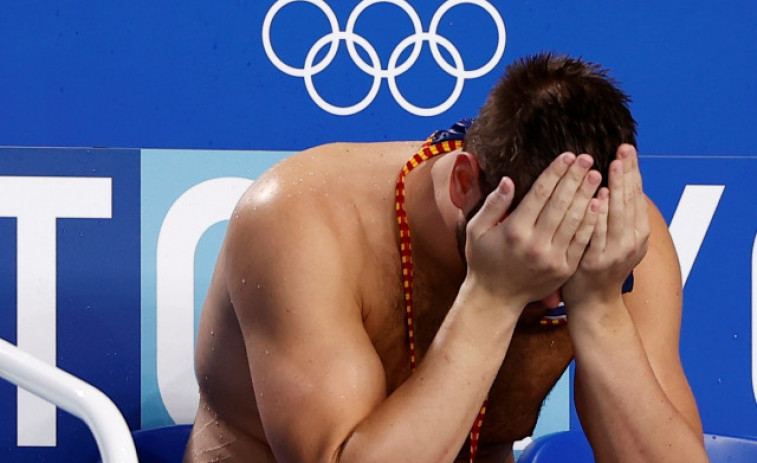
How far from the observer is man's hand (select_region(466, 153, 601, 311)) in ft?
3.34

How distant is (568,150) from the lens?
103 centimetres

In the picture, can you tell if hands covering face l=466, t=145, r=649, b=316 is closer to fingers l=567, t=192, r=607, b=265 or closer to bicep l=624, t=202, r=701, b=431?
fingers l=567, t=192, r=607, b=265

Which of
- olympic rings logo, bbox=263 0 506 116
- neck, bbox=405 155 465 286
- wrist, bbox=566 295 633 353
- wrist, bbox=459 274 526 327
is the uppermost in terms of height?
olympic rings logo, bbox=263 0 506 116

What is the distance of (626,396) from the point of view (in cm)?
117

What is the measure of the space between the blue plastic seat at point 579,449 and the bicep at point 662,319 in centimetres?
37

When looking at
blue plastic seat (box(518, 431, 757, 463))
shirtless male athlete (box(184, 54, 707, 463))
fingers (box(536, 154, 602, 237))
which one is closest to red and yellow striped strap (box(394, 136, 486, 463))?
shirtless male athlete (box(184, 54, 707, 463))

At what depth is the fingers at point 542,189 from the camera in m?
1.01

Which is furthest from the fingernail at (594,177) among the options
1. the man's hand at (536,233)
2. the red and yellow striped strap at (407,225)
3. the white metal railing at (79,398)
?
the white metal railing at (79,398)

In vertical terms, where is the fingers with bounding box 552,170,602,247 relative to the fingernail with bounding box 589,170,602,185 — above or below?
below

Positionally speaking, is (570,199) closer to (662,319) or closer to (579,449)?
(662,319)

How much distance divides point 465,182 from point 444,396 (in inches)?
8.7

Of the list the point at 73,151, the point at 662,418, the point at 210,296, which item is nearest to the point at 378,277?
the point at 210,296

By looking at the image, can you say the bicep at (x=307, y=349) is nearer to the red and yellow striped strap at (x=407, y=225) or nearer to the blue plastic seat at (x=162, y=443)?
the red and yellow striped strap at (x=407, y=225)

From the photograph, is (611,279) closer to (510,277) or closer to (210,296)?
(510,277)
